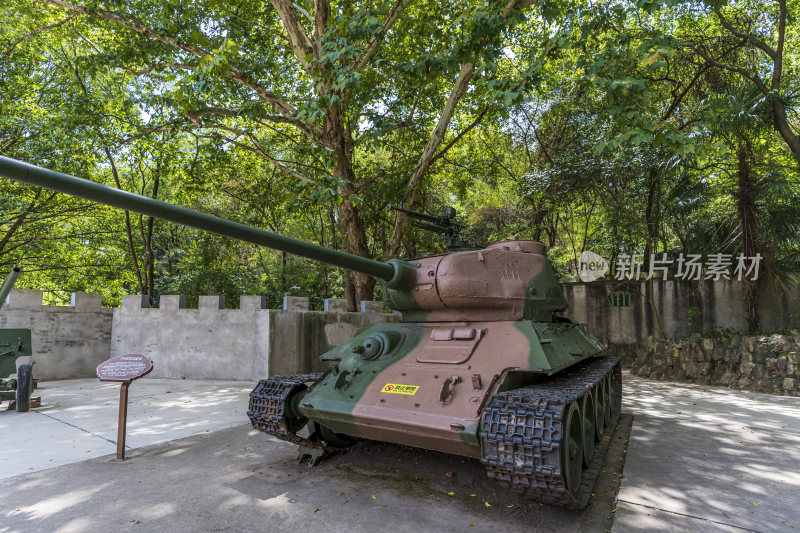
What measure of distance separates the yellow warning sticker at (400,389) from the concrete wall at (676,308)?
11.2m

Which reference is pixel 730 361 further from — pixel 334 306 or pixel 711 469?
pixel 334 306

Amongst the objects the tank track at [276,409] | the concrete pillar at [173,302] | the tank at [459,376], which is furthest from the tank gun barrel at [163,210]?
the concrete pillar at [173,302]

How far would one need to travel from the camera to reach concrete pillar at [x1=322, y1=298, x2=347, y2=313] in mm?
10977

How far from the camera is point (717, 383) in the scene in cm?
1112

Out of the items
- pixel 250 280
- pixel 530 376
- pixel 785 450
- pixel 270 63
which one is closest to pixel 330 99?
pixel 270 63

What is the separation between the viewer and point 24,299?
962cm

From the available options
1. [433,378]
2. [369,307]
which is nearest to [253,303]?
[369,307]

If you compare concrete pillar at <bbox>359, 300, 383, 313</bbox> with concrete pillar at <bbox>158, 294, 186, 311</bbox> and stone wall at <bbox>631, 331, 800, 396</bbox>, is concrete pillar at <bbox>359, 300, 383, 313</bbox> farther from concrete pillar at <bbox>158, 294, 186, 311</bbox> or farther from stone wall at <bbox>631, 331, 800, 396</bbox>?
stone wall at <bbox>631, 331, 800, 396</bbox>

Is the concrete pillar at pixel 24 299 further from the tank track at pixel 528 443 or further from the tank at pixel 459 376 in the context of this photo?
the tank track at pixel 528 443

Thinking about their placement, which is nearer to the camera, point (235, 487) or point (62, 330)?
point (235, 487)

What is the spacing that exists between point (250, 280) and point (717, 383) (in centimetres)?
1525

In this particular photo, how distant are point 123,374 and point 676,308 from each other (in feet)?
44.7

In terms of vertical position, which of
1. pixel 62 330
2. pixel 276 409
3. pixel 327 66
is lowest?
pixel 276 409

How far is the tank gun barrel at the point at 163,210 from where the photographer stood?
2.56m
